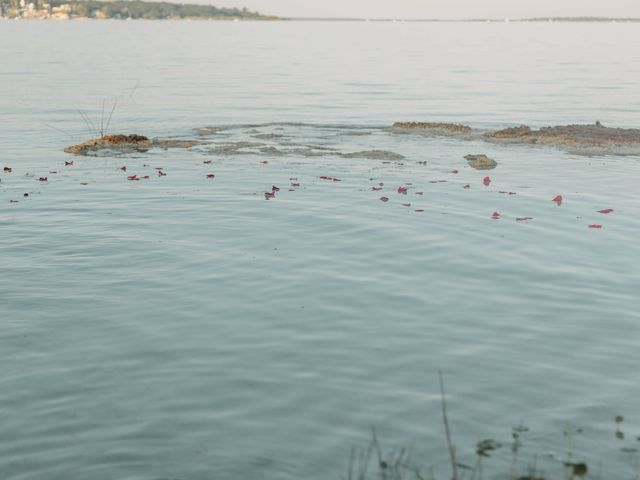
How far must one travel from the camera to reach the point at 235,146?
1118 inches

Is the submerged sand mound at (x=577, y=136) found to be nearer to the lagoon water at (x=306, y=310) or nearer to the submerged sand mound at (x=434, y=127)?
the submerged sand mound at (x=434, y=127)

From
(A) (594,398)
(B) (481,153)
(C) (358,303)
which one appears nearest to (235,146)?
(B) (481,153)

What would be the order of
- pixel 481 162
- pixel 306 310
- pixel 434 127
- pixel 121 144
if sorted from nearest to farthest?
pixel 306 310 → pixel 481 162 → pixel 121 144 → pixel 434 127

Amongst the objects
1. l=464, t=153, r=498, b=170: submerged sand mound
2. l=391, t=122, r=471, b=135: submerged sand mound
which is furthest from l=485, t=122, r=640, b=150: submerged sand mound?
l=464, t=153, r=498, b=170: submerged sand mound

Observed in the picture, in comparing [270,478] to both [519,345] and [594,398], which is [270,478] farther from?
[519,345]

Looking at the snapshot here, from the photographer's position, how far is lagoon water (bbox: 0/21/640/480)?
8.56 meters

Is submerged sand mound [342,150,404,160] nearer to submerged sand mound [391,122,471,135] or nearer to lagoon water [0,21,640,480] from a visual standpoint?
lagoon water [0,21,640,480]

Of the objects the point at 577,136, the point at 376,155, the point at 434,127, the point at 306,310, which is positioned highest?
the point at 577,136

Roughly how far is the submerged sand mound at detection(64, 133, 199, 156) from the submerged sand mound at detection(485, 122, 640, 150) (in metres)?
10.5

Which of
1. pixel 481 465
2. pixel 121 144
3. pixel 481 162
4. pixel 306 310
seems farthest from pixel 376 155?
pixel 481 465

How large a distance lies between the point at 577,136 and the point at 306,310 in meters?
19.8

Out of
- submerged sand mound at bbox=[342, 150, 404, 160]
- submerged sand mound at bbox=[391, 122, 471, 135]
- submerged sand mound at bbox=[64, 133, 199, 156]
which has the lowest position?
submerged sand mound at bbox=[64, 133, 199, 156]

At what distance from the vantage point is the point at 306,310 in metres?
12.7

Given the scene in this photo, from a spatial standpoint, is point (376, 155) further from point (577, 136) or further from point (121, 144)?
point (121, 144)
